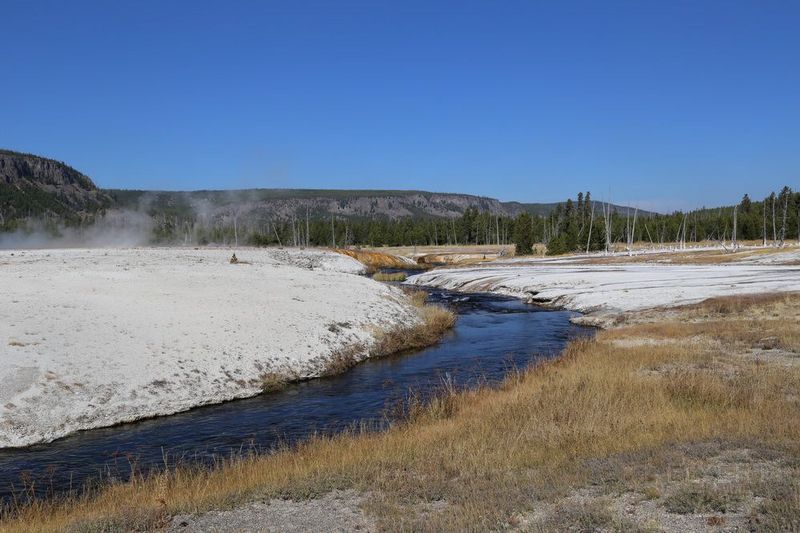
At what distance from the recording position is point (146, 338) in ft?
67.7

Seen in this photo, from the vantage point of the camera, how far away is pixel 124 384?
57.0 feet

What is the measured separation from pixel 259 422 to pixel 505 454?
8717 mm

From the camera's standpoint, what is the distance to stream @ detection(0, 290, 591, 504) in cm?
1264

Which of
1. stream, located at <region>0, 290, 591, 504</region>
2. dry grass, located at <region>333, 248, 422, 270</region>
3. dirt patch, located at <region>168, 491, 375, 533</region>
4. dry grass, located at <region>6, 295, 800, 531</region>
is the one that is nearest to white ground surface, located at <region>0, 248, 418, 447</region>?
stream, located at <region>0, 290, 591, 504</region>

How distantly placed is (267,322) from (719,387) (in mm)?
18040

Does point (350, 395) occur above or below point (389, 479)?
below

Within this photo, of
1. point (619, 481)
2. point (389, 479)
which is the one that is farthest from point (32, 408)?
point (619, 481)

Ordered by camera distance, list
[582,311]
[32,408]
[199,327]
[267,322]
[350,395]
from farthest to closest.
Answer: [582,311]
[267,322]
[199,327]
[350,395]
[32,408]

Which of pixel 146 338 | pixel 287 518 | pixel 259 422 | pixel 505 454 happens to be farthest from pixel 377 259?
pixel 287 518

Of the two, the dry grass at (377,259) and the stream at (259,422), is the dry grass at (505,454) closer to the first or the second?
the stream at (259,422)

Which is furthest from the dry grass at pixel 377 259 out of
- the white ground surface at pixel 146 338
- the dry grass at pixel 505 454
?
the dry grass at pixel 505 454

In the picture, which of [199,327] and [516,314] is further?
[516,314]

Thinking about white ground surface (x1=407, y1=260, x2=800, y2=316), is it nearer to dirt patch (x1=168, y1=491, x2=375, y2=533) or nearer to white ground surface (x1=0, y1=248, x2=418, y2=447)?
white ground surface (x1=0, y1=248, x2=418, y2=447)

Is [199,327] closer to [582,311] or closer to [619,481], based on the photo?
[619,481]
